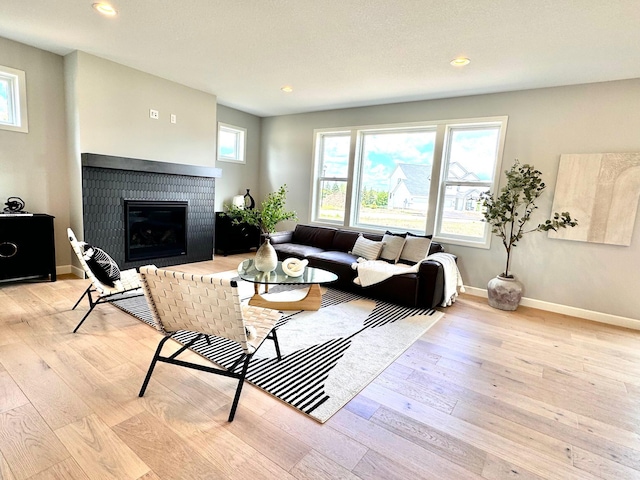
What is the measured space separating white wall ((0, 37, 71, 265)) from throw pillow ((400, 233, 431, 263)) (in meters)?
4.54

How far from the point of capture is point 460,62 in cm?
338

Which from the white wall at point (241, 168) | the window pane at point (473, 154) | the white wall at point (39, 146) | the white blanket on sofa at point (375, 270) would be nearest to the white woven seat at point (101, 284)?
the white wall at point (39, 146)

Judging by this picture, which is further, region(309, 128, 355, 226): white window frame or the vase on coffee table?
region(309, 128, 355, 226): white window frame

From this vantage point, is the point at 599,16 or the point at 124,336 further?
the point at 124,336

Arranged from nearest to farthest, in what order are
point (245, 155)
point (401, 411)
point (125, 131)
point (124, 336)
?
point (401, 411)
point (124, 336)
point (125, 131)
point (245, 155)

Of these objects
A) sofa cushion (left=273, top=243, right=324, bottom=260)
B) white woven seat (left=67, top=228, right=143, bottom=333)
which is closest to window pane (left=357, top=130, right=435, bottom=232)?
sofa cushion (left=273, top=243, right=324, bottom=260)

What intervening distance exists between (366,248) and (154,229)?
3.14 metres

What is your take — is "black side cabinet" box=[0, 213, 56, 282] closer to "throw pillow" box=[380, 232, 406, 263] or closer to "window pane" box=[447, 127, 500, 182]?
"throw pillow" box=[380, 232, 406, 263]

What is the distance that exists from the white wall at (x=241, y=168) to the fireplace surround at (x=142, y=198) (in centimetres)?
73

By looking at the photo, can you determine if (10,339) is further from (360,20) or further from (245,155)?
(245,155)

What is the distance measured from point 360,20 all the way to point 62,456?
3432mm

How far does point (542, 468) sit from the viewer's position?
1596mm

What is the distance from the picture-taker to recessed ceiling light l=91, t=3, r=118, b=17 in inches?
108

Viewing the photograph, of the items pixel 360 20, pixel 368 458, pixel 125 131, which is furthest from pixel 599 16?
pixel 125 131
